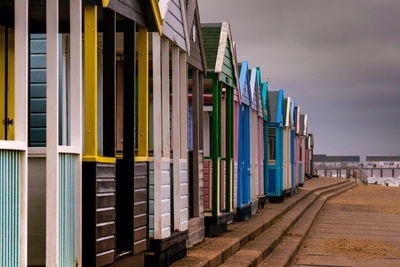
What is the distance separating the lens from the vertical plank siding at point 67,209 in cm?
473

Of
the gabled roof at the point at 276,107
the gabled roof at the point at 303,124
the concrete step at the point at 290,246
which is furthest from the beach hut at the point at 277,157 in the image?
the gabled roof at the point at 303,124

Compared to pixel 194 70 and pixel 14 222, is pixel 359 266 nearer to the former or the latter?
pixel 194 70

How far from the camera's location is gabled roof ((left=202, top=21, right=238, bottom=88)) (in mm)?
11000

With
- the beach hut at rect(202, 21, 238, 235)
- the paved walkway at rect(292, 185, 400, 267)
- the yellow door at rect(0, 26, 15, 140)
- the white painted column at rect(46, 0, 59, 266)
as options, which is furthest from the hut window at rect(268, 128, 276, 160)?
the white painted column at rect(46, 0, 59, 266)

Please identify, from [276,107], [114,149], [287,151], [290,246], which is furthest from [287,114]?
[114,149]

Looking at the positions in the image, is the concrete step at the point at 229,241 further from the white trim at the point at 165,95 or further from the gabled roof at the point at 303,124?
the gabled roof at the point at 303,124

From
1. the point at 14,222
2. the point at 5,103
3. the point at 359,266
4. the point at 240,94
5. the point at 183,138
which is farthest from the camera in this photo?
the point at 240,94

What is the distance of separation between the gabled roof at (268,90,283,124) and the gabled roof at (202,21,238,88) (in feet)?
26.8

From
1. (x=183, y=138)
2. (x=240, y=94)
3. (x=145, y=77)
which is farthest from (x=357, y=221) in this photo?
(x=145, y=77)

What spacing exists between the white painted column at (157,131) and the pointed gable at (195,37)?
72.9 inches

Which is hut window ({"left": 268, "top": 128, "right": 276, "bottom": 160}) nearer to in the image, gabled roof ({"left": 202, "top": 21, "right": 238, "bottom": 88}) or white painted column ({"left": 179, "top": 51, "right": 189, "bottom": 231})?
gabled roof ({"left": 202, "top": 21, "right": 238, "bottom": 88})

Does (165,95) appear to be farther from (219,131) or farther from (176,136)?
(219,131)

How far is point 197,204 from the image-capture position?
9602 millimetres

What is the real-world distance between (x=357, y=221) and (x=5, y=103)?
1444 cm
